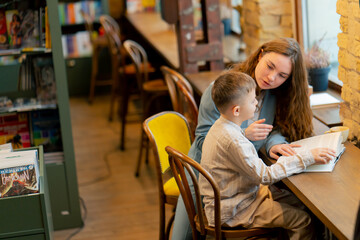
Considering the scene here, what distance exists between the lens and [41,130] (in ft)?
11.5

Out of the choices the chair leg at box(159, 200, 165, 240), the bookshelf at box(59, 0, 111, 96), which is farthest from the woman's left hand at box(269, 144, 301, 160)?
the bookshelf at box(59, 0, 111, 96)

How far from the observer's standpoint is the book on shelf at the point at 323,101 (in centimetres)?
305

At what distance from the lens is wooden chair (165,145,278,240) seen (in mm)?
2229

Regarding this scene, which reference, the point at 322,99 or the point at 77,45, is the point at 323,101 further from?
the point at 77,45

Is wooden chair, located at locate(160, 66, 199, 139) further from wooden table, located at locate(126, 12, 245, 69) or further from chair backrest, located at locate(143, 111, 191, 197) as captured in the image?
wooden table, located at locate(126, 12, 245, 69)

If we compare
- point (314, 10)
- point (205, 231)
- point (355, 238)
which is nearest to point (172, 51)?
point (314, 10)

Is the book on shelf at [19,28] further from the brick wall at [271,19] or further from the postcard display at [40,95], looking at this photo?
the brick wall at [271,19]

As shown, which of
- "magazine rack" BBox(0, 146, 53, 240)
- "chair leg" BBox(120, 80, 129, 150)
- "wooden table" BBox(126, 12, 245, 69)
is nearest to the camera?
"magazine rack" BBox(0, 146, 53, 240)

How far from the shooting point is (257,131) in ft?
7.91

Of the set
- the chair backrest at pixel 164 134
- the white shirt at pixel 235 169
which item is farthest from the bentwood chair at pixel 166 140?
the white shirt at pixel 235 169

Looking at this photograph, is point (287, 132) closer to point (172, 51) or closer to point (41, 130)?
point (41, 130)

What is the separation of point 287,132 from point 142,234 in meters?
1.29

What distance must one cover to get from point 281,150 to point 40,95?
5.53ft

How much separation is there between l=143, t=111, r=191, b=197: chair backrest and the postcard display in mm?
803
